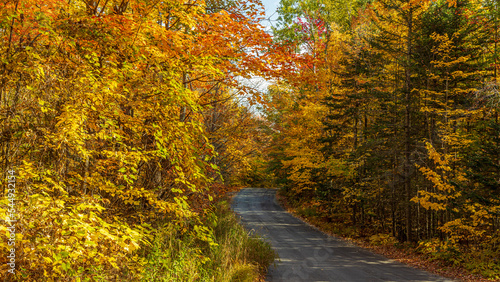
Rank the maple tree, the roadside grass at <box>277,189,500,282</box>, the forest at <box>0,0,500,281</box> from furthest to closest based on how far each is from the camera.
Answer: the roadside grass at <box>277,189,500,282</box>
the forest at <box>0,0,500,281</box>
the maple tree

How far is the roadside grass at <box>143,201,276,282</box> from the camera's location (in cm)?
548

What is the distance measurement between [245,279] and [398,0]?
14342 mm

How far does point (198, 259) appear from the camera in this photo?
630 centimetres

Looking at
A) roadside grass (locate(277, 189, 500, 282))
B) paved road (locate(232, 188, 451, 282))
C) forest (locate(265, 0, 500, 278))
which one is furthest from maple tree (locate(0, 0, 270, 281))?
roadside grass (locate(277, 189, 500, 282))

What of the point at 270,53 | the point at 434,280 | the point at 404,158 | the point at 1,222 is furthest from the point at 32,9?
the point at 404,158

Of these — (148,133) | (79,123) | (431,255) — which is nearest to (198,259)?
(148,133)

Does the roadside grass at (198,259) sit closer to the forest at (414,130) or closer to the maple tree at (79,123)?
the maple tree at (79,123)

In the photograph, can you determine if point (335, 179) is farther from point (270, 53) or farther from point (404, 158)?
point (270, 53)

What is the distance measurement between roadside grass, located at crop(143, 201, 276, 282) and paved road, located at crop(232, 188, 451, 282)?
1236 mm

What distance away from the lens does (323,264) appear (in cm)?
1100

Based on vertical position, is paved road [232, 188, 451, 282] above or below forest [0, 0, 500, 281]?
below

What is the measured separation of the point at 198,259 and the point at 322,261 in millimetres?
6720

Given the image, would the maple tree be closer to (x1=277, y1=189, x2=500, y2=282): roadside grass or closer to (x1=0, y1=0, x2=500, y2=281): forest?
(x1=0, y1=0, x2=500, y2=281): forest

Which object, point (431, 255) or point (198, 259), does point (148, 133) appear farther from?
point (431, 255)
